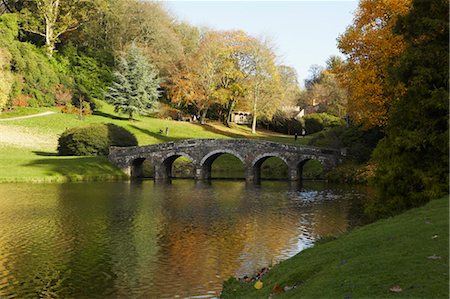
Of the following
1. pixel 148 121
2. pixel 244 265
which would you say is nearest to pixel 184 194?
pixel 244 265

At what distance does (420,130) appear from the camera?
1861cm

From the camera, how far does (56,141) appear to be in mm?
68562

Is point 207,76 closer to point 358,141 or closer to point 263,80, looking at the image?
point 263,80

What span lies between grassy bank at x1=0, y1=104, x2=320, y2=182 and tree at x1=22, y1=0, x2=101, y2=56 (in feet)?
54.7

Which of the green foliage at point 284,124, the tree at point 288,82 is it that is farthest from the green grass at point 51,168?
the tree at point 288,82

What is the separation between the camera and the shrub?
200ft

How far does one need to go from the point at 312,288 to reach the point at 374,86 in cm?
3033

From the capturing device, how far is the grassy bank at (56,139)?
169ft

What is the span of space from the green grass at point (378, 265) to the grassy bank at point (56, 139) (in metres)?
39.0

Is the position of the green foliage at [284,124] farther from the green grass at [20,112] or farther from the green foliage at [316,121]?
the green grass at [20,112]

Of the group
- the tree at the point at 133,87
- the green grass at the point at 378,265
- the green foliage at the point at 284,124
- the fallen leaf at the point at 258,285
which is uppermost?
the tree at the point at 133,87

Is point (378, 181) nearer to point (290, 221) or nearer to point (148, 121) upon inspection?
point (290, 221)

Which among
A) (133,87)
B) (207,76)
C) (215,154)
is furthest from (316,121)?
(215,154)

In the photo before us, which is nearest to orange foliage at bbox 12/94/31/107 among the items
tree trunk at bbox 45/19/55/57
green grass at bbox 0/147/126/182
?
tree trunk at bbox 45/19/55/57
